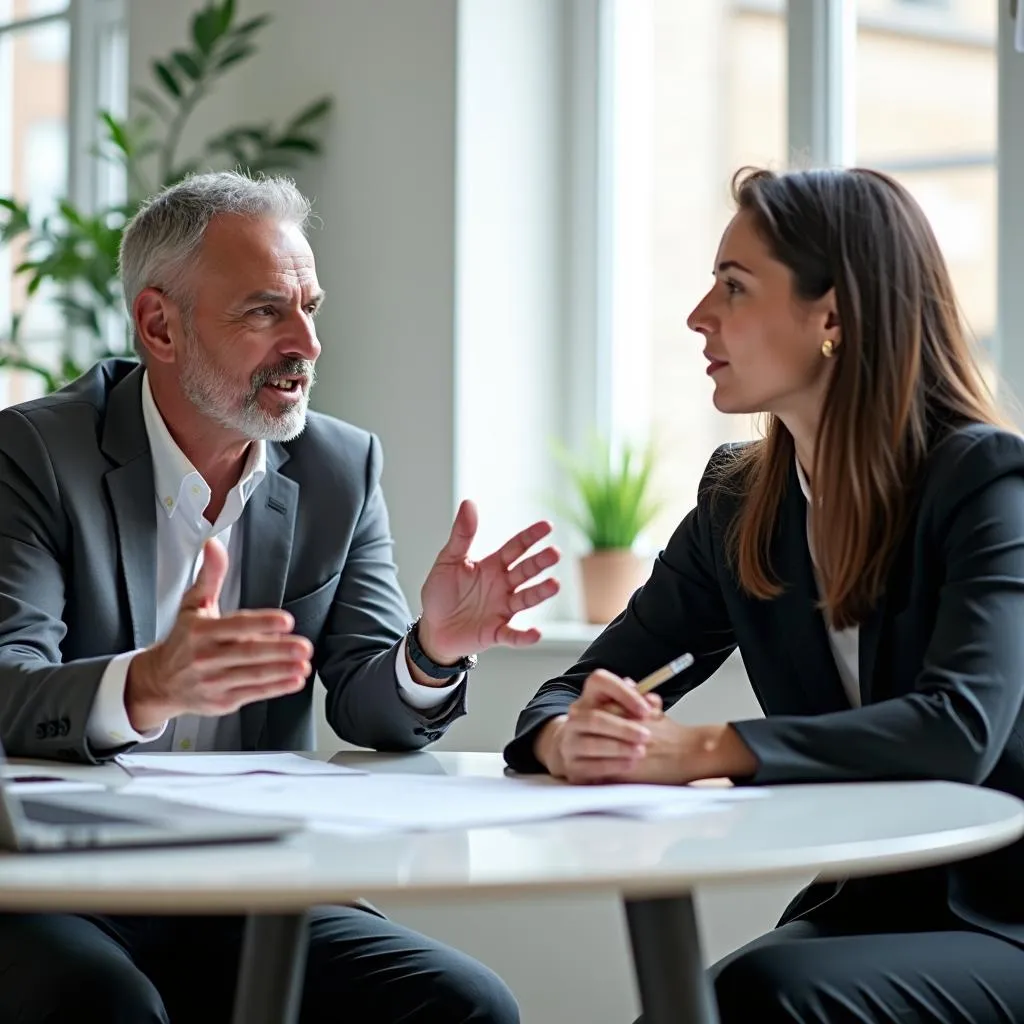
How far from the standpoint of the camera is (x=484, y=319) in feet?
11.0

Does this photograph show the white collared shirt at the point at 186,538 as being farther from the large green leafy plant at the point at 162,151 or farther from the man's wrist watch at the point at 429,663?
the large green leafy plant at the point at 162,151

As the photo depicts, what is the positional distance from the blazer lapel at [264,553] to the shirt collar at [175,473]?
0.8 inches

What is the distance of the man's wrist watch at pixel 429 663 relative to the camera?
6.43ft

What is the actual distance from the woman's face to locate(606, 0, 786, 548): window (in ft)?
5.11

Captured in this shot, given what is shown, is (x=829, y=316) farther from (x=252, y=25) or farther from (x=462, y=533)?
(x=252, y=25)

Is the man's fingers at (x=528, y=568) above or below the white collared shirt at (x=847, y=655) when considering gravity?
above

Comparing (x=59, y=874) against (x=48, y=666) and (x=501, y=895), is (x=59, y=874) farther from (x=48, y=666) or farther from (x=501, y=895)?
(x=48, y=666)

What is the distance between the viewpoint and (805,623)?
1.81 m

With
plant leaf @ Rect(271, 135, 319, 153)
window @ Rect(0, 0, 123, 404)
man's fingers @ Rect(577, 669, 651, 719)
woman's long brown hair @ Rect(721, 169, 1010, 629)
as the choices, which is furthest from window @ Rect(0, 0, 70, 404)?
man's fingers @ Rect(577, 669, 651, 719)

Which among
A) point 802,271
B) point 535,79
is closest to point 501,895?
point 802,271

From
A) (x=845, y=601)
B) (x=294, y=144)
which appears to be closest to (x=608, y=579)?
(x=294, y=144)

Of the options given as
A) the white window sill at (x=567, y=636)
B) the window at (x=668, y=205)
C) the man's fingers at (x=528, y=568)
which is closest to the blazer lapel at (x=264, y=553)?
the man's fingers at (x=528, y=568)

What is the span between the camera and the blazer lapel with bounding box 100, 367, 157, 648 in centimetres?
204

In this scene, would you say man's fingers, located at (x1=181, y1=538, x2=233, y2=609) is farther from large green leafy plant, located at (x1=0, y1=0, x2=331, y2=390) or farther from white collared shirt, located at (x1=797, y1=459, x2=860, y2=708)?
large green leafy plant, located at (x1=0, y1=0, x2=331, y2=390)
